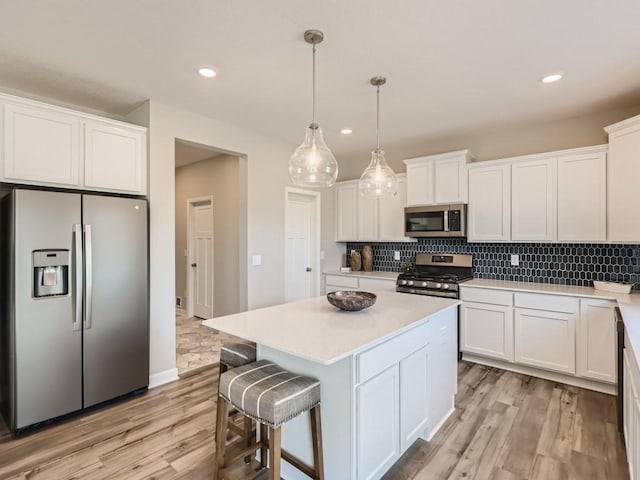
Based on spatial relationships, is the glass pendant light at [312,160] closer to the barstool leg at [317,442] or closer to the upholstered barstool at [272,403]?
the upholstered barstool at [272,403]

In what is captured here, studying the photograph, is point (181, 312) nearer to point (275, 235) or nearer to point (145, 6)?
point (275, 235)

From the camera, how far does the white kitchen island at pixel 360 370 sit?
1.60m

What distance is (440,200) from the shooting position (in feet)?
13.5

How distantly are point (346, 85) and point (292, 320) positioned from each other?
1971mm

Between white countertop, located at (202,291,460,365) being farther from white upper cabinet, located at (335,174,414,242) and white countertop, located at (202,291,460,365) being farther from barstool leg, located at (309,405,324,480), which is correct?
white upper cabinet, located at (335,174,414,242)

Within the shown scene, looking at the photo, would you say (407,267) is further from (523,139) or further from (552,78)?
(552,78)

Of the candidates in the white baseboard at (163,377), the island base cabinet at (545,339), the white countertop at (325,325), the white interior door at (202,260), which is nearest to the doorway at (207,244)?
the white interior door at (202,260)

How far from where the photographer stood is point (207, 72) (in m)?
2.56

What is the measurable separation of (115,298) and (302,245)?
2.60 m

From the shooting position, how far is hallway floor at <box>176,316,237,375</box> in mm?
3664

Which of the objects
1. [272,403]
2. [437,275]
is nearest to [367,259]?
[437,275]

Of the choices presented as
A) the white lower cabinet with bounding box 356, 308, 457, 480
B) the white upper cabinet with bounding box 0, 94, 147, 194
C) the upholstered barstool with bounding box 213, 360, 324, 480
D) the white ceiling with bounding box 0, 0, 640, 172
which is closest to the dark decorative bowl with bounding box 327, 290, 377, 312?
the white lower cabinet with bounding box 356, 308, 457, 480

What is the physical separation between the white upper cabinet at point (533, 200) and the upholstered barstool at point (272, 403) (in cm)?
302

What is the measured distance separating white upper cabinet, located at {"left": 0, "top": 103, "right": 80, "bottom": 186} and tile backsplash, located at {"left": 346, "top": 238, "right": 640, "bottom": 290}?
4016 mm
